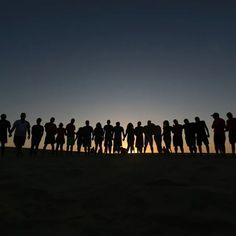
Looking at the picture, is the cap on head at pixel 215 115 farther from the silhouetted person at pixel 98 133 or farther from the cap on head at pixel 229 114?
the silhouetted person at pixel 98 133

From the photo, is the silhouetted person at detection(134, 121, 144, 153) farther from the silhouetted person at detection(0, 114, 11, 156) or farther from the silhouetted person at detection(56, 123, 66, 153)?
the silhouetted person at detection(0, 114, 11, 156)

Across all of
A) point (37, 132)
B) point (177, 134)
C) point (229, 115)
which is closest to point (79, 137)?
point (37, 132)

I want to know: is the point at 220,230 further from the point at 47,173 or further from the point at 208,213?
the point at 47,173

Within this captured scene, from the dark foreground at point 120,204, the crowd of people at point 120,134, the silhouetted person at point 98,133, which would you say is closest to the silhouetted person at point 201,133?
the crowd of people at point 120,134

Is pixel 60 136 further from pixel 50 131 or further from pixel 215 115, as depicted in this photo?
pixel 215 115

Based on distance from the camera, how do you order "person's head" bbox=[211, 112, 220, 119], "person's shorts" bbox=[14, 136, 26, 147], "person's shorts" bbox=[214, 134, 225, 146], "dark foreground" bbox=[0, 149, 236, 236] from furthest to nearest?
"person's shorts" bbox=[14, 136, 26, 147], "person's head" bbox=[211, 112, 220, 119], "person's shorts" bbox=[214, 134, 225, 146], "dark foreground" bbox=[0, 149, 236, 236]

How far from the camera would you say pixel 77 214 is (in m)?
4.75

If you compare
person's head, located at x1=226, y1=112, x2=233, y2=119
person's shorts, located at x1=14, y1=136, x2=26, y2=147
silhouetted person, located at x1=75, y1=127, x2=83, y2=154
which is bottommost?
person's shorts, located at x1=14, y1=136, x2=26, y2=147

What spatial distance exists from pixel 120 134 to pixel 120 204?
12.5 m

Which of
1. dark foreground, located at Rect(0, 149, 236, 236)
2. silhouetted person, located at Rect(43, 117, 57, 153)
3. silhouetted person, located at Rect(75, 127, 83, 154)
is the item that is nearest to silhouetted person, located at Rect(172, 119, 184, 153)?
silhouetted person, located at Rect(75, 127, 83, 154)

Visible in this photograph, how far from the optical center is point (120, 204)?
517 cm

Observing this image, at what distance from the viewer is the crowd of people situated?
14.0m

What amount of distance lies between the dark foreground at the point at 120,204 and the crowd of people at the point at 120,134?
669 cm

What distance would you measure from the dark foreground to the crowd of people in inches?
264
